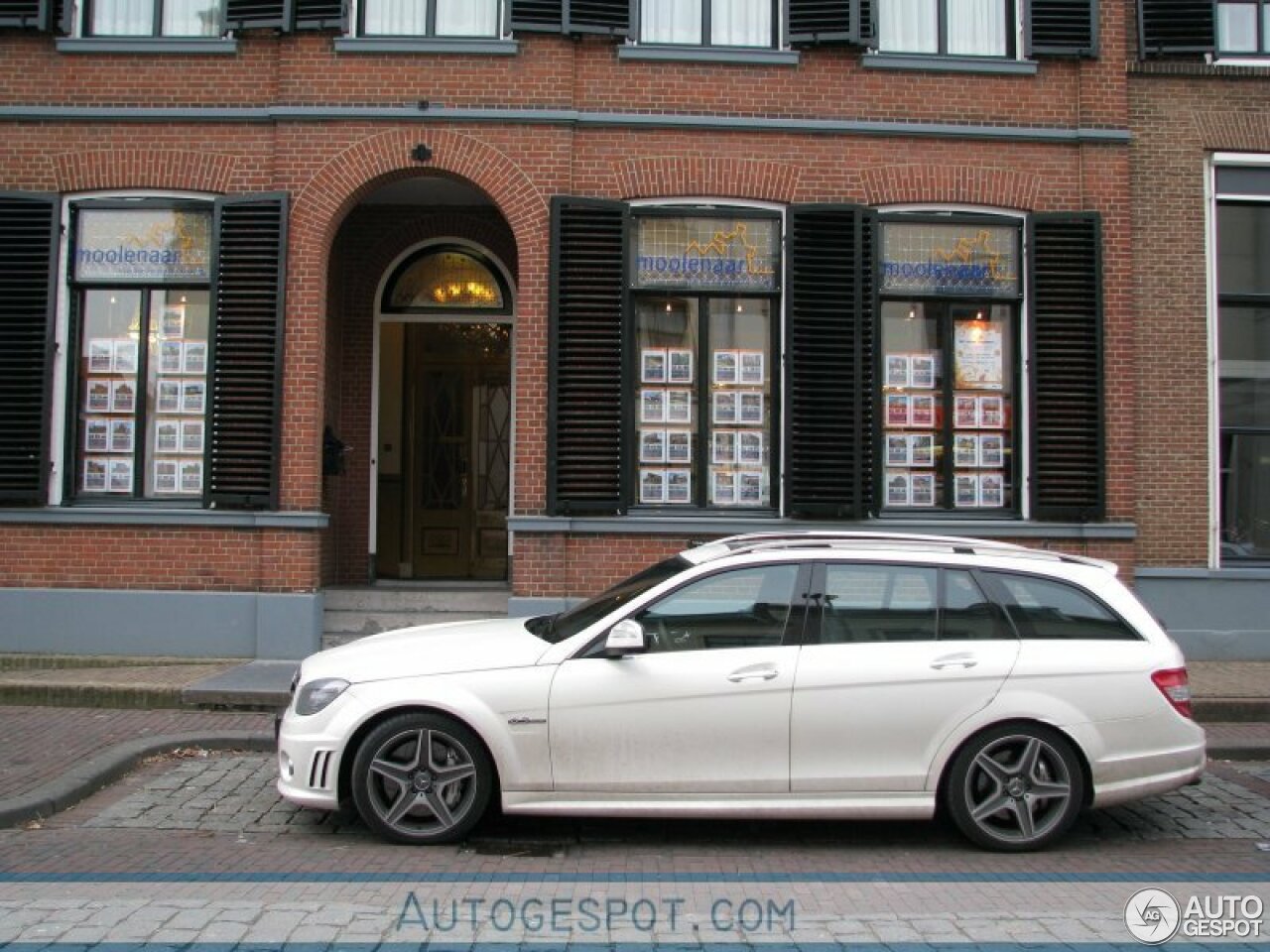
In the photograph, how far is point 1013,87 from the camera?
11.4m

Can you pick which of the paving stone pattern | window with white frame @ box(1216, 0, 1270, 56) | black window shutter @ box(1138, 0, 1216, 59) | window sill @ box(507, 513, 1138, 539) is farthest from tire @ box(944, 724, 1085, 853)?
window with white frame @ box(1216, 0, 1270, 56)

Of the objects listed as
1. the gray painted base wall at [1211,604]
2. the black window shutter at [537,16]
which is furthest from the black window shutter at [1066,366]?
the black window shutter at [537,16]

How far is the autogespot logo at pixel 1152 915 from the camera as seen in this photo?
4910mm

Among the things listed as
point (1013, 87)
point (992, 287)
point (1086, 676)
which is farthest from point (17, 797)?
point (1013, 87)

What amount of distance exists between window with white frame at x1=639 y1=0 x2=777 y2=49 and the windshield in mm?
6624

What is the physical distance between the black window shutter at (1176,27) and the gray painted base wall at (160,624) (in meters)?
9.84

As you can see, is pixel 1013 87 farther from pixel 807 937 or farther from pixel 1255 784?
pixel 807 937

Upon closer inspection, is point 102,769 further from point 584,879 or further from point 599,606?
point 584,879

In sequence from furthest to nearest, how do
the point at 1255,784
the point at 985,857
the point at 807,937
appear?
the point at 1255,784, the point at 985,857, the point at 807,937

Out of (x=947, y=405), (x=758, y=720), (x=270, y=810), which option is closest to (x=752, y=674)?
(x=758, y=720)

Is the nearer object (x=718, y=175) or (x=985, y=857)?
(x=985, y=857)

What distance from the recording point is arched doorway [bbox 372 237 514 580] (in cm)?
1266

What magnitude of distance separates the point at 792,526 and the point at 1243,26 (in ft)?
22.7

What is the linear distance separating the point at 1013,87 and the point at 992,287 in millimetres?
1987
